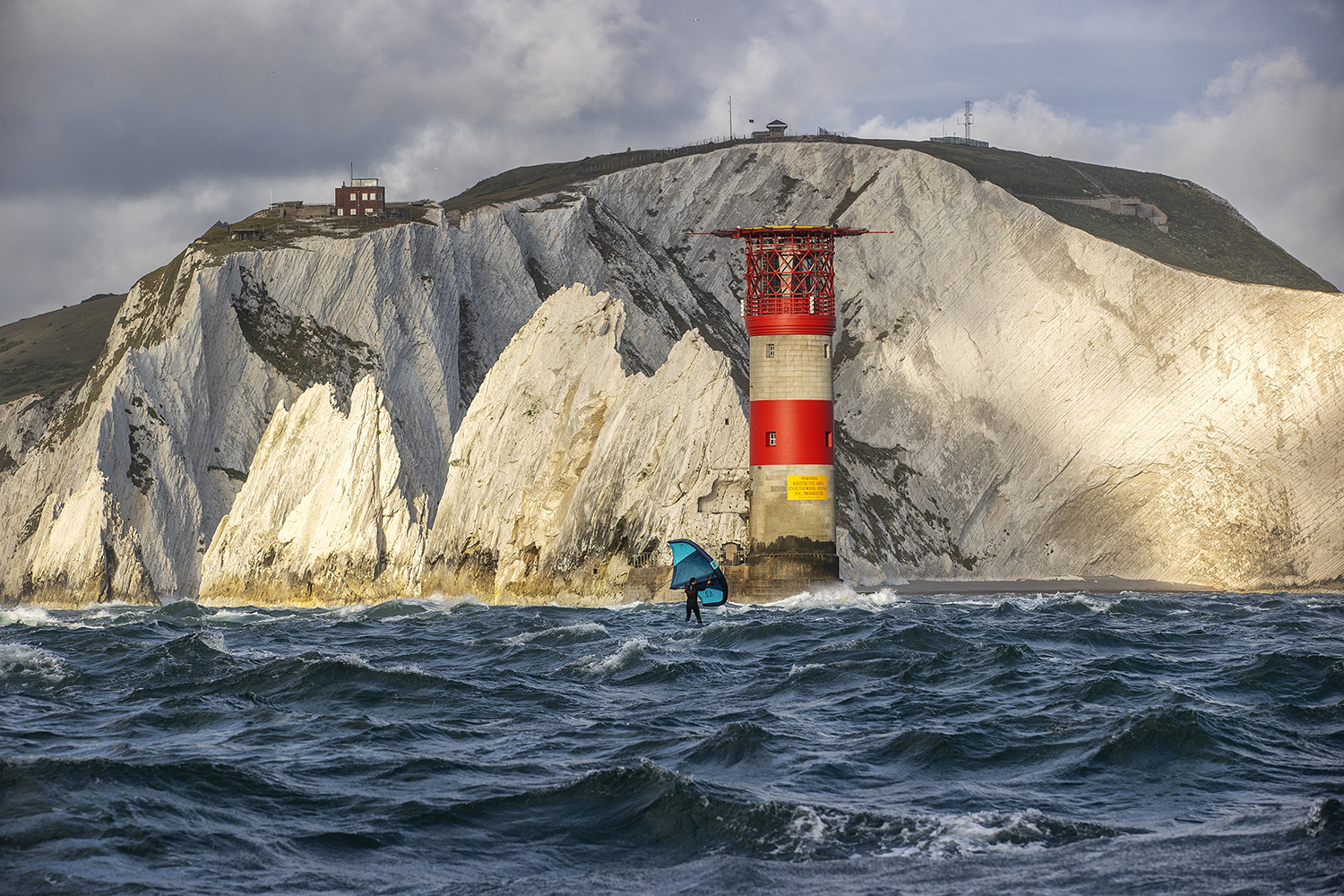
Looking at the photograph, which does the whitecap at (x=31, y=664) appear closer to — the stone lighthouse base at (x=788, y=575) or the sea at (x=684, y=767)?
the sea at (x=684, y=767)

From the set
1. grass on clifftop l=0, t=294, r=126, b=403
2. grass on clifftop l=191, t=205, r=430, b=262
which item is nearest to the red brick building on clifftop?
grass on clifftop l=191, t=205, r=430, b=262

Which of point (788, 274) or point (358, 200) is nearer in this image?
point (788, 274)

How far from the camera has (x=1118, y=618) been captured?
43375 mm

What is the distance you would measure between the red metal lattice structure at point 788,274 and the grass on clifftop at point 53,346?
63.6 m

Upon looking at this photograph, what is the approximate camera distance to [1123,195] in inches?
4040

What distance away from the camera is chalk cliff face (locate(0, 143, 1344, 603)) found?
59.8 metres

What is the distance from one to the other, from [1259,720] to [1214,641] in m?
13.1

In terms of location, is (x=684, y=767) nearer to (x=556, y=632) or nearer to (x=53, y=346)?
(x=556, y=632)

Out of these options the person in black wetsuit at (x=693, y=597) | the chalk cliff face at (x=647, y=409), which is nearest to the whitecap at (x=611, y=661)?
the person in black wetsuit at (x=693, y=597)

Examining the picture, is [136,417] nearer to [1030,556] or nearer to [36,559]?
[36,559]

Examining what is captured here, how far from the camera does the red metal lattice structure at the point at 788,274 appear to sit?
5538cm

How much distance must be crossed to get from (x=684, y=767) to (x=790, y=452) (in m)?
34.5

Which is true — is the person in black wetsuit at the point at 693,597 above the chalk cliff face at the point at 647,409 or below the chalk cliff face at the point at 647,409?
below

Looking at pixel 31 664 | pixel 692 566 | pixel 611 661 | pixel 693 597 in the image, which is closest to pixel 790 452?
pixel 692 566
